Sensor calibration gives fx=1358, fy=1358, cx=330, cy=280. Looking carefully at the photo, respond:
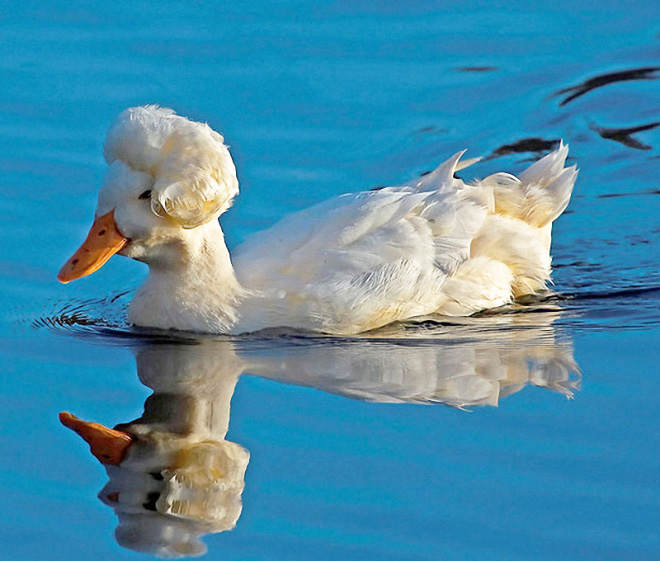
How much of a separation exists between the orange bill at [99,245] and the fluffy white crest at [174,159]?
0.97ft

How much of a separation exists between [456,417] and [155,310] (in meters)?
2.14

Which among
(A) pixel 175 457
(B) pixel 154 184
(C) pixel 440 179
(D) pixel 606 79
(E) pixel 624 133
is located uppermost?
(D) pixel 606 79

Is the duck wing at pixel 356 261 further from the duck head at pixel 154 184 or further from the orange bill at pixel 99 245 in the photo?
the orange bill at pixel 99 245

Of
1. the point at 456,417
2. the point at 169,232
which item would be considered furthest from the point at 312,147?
the point at 456,417

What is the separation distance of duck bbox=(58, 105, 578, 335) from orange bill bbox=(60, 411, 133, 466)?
1232 mm

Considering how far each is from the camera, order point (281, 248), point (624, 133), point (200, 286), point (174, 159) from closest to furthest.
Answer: point (174, 159), point (200, 286), point (281, 248), point (624, 133)

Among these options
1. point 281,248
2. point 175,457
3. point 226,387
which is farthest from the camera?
point 281,248

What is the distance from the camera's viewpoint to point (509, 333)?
7.82 m

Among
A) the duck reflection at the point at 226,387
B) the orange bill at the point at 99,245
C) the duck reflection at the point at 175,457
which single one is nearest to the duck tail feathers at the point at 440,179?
the duck reflection at the point at 226,387

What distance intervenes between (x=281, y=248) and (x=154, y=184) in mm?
931

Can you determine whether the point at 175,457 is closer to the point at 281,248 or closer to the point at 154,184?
the point at 154,184

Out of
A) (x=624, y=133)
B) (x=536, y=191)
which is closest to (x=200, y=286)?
(x=536, y=191)

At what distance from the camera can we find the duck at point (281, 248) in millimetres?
7270

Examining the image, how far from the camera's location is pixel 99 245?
7.41 metres
